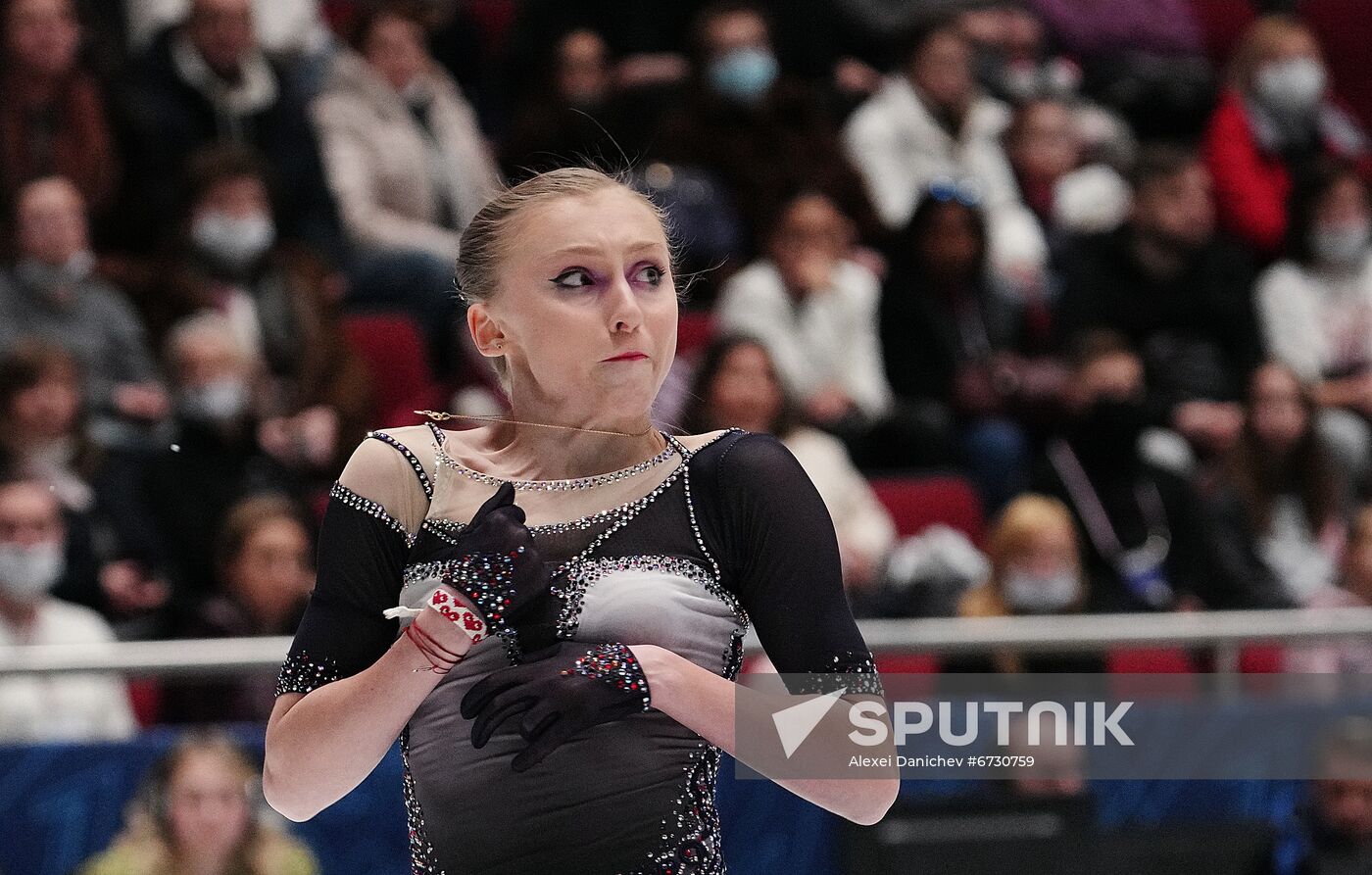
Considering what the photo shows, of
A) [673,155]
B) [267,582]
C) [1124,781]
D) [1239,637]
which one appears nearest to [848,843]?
[1124,781]

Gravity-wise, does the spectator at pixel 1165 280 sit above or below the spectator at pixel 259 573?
below

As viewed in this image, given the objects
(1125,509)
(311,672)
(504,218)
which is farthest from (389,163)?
(311,672)

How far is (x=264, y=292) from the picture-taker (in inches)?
210

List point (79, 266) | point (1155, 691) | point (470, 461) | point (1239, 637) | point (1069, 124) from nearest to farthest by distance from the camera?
point (470, 461) → point (1155, 691) → point (1239, 637) → point (79, 266) → point (1069, 124)

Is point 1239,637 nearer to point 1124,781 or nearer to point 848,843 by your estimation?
point 1124,781

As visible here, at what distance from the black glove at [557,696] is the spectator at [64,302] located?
376 cm

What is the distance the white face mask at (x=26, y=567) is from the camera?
4191 millimetres

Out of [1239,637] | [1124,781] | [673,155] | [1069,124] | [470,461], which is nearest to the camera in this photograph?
[470,461]

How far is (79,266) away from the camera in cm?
521

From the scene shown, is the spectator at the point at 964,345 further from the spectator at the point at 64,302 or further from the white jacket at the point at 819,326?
the spectator at the point at 64,302

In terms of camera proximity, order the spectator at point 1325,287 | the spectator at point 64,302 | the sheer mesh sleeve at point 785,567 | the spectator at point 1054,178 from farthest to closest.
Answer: the spectator at point 1054,178 → the spectator at point 1325,287 → the spectator at point 64,302 → the sheer mesh sleeve at point 785,567

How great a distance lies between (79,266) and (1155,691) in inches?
135

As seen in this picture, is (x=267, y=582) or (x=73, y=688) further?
(x=267, y=582)

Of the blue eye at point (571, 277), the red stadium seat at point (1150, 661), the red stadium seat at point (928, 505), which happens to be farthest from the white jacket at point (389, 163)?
the blue eye at point (571, 277)
